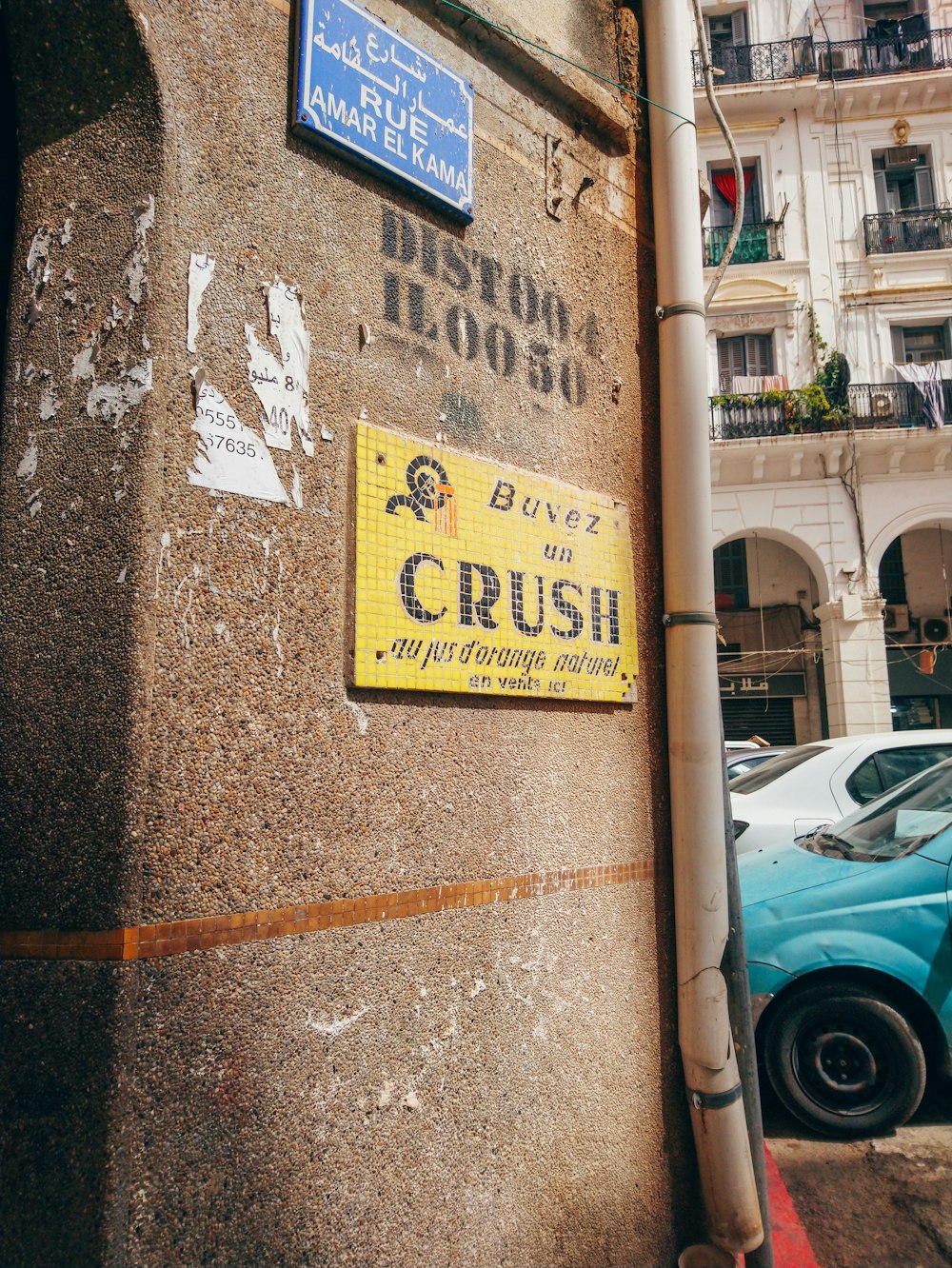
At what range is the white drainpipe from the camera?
2.96 meters

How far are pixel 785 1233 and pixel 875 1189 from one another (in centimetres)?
77

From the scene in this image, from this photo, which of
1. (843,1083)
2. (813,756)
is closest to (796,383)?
(813,756)

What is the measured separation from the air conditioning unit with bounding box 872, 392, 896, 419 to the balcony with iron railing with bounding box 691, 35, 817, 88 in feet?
25.5

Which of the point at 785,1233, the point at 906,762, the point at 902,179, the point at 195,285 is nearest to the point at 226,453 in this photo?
the point at 195,285

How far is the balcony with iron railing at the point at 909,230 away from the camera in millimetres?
19750

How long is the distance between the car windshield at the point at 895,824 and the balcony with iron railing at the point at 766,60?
65.7ft

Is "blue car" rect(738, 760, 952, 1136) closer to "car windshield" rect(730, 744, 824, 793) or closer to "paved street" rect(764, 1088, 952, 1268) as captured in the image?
"paved street" rect(764, 1088, 952, 1268)

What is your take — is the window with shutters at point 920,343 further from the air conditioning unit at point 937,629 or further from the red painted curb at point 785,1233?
the red painted curb at point 785,1233

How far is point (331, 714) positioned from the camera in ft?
7.42

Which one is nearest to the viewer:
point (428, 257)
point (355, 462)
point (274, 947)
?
point (274, 947)

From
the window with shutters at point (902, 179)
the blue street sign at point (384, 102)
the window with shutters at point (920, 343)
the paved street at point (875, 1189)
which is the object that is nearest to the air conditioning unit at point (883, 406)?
the window with shutters at point (920, 343)

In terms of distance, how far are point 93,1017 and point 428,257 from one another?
211 centimetres

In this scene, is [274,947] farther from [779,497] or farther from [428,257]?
[779,497]

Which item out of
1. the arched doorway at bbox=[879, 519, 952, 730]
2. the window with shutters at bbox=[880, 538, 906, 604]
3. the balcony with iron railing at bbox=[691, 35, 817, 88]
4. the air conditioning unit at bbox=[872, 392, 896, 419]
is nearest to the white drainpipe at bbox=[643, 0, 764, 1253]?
the air conditioning unit at bbox=[872, 392, 896, 419]
